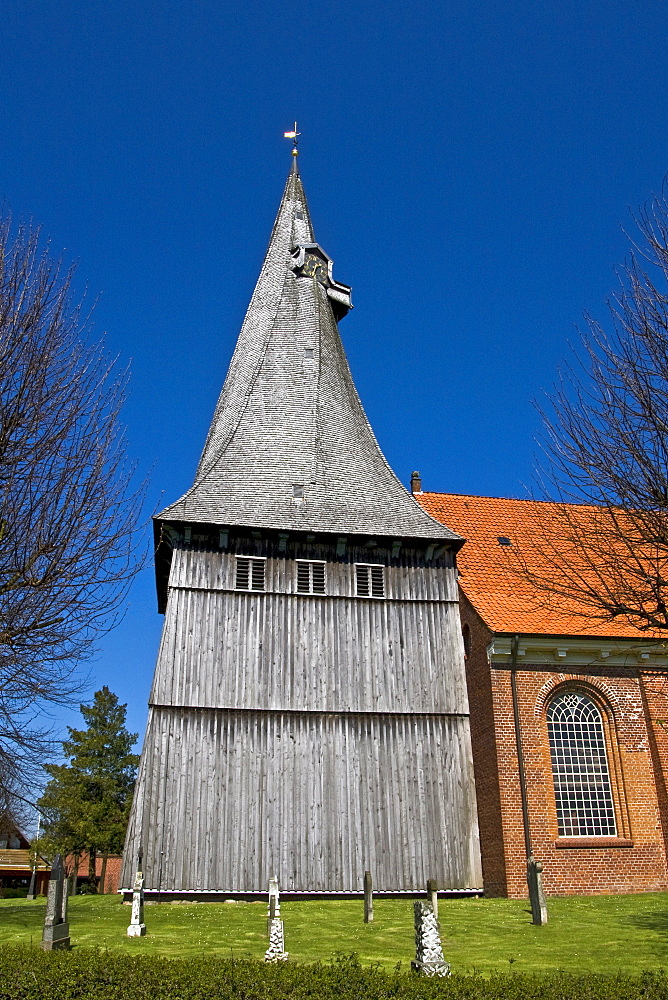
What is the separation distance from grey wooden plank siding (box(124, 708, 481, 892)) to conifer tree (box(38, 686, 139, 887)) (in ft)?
68.1

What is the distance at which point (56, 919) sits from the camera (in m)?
10.4

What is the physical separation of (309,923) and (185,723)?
551cm

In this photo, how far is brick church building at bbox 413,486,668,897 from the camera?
59.3 ft

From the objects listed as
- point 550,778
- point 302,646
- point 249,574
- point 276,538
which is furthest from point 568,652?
point 249,574

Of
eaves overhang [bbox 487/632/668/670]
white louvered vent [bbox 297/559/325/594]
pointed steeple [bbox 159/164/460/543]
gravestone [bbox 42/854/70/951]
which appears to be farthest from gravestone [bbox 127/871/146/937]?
eaves overhang [bbox 487/632/668/670]

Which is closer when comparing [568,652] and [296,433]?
[568,652]

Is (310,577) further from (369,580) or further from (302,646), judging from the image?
(302,646)

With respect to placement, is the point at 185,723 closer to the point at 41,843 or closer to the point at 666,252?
the point at 666,252

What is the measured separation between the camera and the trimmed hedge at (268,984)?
676 cm

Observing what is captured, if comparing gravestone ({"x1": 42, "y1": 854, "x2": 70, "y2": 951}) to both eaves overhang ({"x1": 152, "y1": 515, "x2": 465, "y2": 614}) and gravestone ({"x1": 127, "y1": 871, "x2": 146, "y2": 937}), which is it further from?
eaves overhang ({"x1": 152, "y1": 515, "x2": 465, "y2": 614})

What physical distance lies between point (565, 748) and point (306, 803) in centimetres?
604

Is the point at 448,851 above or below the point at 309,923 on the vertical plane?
above

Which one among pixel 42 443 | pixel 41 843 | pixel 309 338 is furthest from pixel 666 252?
pixel 41 843

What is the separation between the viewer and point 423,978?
726 centimetres
